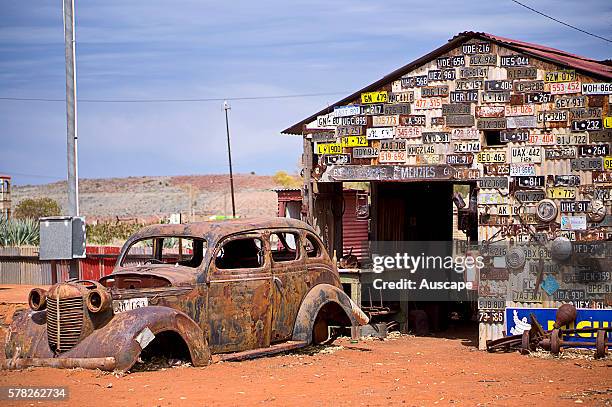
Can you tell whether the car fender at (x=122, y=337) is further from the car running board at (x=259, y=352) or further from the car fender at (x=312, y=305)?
the car fender at (x=312, y=305)

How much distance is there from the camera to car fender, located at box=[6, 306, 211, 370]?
9156 millimetres

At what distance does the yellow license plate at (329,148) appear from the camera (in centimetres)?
1418

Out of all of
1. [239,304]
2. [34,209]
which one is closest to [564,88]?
[239,304]

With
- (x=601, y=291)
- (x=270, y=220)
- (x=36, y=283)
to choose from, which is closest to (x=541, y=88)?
(x=601, y=291)

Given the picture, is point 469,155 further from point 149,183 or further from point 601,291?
point 149,183

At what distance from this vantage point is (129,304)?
31.9 ft

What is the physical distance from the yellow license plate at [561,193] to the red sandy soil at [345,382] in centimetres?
232

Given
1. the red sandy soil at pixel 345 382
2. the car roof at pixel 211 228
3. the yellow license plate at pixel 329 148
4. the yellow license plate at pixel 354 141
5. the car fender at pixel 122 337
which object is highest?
the yellow license plate at pixel 354 141

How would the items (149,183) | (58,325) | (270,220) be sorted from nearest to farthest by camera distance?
(58,325) < (270,220) < (149,183)

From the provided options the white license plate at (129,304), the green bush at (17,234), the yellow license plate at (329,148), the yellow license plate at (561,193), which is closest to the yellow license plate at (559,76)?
the yellow license plate at (561,193)

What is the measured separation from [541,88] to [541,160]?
1017 millimetres

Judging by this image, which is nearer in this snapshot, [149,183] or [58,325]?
[58,325]

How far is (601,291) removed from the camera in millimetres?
12484

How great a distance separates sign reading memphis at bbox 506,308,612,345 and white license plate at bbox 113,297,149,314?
5596 mm
